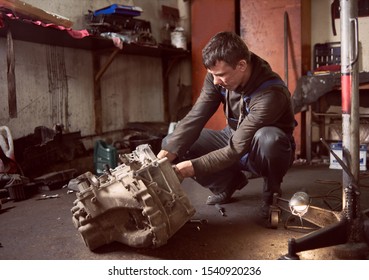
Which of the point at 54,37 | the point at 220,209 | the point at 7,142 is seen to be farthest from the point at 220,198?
the point at 54,37

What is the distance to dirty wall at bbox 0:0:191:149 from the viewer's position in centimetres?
318

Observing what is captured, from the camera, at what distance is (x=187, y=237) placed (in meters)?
1.86

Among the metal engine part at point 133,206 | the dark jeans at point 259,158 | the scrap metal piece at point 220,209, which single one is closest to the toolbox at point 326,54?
the dark jeans at point 259,158

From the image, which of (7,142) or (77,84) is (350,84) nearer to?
(7,142)

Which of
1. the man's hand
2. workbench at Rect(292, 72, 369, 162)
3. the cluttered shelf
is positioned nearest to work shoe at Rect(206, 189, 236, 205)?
the man's hand

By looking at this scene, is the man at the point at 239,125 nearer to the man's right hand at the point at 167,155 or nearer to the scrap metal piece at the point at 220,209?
the man's right hand at the point at 167,155

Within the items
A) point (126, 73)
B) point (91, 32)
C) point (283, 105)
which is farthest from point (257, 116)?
point (126, 73)

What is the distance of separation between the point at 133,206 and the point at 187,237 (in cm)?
39

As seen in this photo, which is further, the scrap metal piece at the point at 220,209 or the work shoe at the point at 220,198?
the work shoe at the point at 220,198

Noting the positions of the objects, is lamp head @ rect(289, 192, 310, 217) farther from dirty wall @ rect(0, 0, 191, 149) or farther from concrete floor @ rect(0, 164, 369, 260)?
dirty wall @ rect(0, 0, 191, 149)

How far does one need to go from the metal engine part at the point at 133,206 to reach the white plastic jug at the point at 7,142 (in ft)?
4.69

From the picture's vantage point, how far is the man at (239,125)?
72.0 inches

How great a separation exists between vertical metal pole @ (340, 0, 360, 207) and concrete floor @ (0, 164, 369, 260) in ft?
0.89
